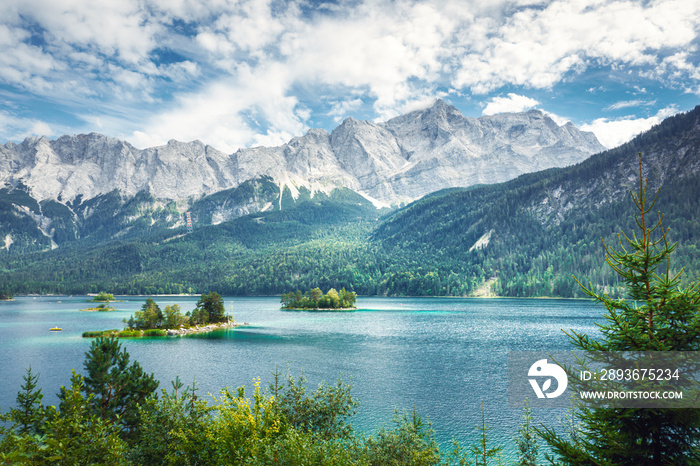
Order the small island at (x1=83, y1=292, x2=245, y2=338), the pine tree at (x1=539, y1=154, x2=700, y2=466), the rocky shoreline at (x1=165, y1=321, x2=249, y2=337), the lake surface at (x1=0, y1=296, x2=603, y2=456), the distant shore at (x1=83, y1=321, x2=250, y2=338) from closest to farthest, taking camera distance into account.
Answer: the pine tree at (x1=539, y1=154, x2=700, y2=466)
the lake surface at (x1=0, y1=296, x2=603, y2=456)
the distant shore at (x1=83, y1=321, x2=250, y2=338)
the small island at (x1=83, y1=292, x2=245, y2=338)
the rocky shoreline at (x1=165, y1=321, x2=249, y2=337)

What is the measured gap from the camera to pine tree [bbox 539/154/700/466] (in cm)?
1234

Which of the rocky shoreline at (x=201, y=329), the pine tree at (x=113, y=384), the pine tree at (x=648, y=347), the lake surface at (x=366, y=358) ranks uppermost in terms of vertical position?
the pine tree at (x=648, y=347)

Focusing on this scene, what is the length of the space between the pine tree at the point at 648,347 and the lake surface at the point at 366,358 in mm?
32485

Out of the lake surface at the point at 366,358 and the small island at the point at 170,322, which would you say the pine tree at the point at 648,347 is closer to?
the lake surface at the point at 366,358

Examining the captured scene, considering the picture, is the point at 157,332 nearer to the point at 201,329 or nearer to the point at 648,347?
the point at 201,329

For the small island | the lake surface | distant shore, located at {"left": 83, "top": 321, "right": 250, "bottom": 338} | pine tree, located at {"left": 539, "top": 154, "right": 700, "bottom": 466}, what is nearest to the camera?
pine tree, located at {"left": 539, "top": 154, "right": 700, "bottom": 466}

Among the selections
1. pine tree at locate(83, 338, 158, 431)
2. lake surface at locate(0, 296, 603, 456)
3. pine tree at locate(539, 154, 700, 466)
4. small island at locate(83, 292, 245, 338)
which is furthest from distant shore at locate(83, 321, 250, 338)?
pine tree at locate(539, 154, 700, 466)

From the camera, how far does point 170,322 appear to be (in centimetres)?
12850

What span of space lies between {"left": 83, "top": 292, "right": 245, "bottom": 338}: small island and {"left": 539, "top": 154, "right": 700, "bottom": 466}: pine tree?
126969 mm

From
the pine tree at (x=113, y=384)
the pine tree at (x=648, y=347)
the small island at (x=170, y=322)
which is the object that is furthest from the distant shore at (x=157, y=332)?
the pine tree at (x=648, y=347)

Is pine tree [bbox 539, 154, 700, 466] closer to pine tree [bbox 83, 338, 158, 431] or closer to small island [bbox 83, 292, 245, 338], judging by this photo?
pine tree [bbox 83, 338, 158, 431]

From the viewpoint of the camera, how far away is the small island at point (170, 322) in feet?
398

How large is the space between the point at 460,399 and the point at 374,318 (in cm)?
10637

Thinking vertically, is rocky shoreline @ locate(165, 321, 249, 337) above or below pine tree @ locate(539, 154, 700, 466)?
below
